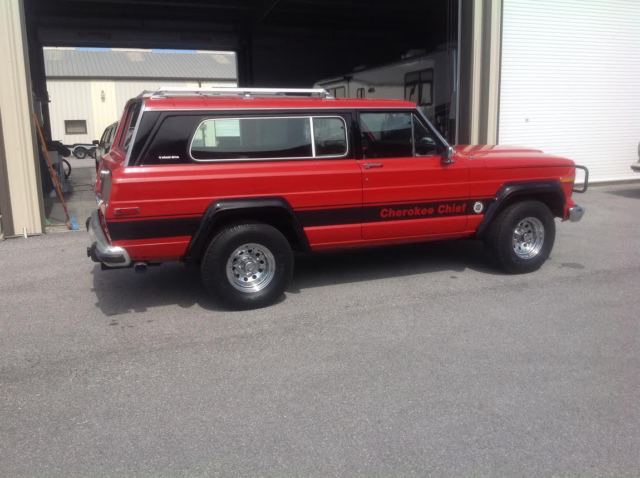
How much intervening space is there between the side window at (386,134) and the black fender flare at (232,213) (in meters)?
1.00

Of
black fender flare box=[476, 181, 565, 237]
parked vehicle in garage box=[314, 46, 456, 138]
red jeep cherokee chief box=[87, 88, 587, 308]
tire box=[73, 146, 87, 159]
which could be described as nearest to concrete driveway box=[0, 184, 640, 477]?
red jeep cherokee chief box=[87, 88, 587, 308]

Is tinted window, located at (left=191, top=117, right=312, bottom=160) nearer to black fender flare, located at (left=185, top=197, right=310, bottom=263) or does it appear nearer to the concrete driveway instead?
black fender flare, located at (left=185, top=197, right=310, bottom=263)

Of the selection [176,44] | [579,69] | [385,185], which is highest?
[176,44]

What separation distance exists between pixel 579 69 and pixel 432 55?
3.04 meters

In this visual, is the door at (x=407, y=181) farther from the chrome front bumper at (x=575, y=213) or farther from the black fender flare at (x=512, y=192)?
the chrome front bumper at (x=575, y=213)

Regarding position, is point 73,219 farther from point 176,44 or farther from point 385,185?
point 176,44

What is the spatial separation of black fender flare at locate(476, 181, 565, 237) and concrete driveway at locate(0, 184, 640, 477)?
0.60m

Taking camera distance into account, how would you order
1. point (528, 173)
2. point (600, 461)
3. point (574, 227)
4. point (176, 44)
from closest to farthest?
point (600, 461)
point (528, 173)
point (574, 227)
point (176, 44)

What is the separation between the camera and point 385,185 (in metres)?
5.59

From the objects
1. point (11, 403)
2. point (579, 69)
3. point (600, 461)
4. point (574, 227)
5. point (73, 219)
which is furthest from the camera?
point (579, 69)

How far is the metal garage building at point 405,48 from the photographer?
28.0ft

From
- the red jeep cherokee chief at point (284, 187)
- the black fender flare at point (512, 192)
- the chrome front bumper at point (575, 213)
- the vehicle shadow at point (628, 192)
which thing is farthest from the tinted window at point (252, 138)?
the vehicle shadow at point (628, 192)

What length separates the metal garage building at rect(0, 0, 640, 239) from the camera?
8.52m

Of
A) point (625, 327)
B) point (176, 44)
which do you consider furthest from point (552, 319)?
point (176, 44)
